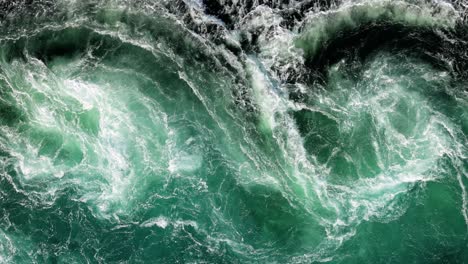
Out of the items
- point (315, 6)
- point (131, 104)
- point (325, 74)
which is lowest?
point (131, 104)

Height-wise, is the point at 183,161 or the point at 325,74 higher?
the point at 325,74

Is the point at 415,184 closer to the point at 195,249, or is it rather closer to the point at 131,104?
the point at 195,249

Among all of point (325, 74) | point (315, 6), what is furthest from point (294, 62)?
point (315, 6)

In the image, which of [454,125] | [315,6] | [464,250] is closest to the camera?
[464,250]

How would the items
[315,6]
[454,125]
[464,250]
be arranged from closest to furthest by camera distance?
[464,250], [454,125], [315,6]

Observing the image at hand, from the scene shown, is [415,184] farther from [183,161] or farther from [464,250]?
[183,161]

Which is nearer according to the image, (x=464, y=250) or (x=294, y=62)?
(x=464, y=250)
